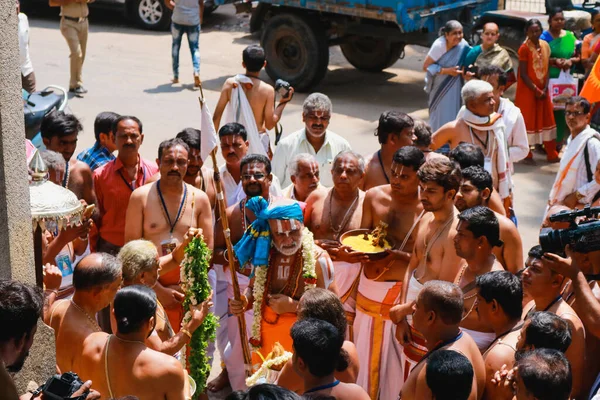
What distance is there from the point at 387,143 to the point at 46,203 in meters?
3.34

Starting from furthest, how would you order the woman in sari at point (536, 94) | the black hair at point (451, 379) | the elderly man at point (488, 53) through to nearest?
the woman in sari at point (536, 94) → the elderly man at point (488, 53) → the black hair at point (451, 379)

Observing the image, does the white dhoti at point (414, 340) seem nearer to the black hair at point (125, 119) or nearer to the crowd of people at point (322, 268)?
the crowd of people at point (322, 268)

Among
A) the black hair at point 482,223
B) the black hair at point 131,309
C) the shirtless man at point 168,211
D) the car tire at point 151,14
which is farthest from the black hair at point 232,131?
the car tire at point 151,14

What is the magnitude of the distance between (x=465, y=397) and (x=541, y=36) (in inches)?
359

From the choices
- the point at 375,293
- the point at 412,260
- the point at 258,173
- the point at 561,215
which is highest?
the point at 561,215

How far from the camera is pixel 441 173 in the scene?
562 cm

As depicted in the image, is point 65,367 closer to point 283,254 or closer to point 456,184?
point 283,254

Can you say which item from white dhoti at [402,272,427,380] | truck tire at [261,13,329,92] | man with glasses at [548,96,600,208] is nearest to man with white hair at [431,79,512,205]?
man with glasses at [548,96,600,208]

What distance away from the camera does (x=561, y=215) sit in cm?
444

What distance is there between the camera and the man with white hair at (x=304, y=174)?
21.8 feet

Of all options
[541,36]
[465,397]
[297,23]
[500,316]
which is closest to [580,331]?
[500,316]

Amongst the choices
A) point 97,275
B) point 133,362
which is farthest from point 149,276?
point 133,362

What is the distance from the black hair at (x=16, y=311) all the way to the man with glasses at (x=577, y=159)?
5.41 m

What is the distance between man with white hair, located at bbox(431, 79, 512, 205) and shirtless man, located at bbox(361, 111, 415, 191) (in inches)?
39.6
